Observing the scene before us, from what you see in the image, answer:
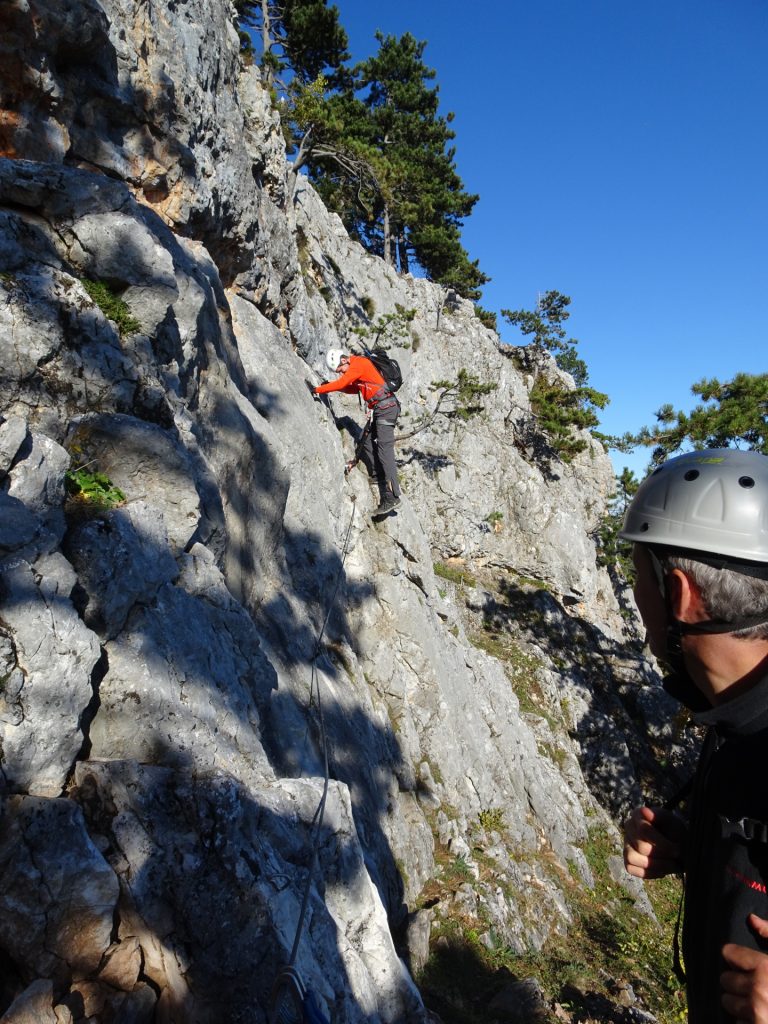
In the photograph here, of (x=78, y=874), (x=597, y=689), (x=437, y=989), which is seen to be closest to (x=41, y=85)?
(x=78, y=874)

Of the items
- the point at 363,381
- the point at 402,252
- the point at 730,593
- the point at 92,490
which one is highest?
the point at 402,252

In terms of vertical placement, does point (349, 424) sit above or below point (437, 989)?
above

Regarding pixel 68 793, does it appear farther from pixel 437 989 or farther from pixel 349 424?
pixel 349 424

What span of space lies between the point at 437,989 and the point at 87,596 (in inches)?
327

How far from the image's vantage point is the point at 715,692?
6.63 feet

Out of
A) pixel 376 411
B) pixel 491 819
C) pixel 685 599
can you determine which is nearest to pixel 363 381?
pixel 376 411

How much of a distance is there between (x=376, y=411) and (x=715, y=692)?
1083 centimetres

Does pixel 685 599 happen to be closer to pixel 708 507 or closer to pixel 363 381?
pixel 708 507

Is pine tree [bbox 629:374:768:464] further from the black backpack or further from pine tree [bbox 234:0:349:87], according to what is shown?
pine tree [bbox 234:0:349:87]

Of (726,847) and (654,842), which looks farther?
(654,842)

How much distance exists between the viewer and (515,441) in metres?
28.8

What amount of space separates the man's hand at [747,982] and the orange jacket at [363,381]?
1131cm

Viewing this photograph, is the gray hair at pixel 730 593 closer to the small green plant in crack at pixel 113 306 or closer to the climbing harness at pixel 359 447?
the small green plant in crack at pixel 113 306

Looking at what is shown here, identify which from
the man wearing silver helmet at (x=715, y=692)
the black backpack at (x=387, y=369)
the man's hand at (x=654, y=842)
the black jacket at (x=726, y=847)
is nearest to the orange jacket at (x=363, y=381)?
the black backpack at (x=387, y=369)
